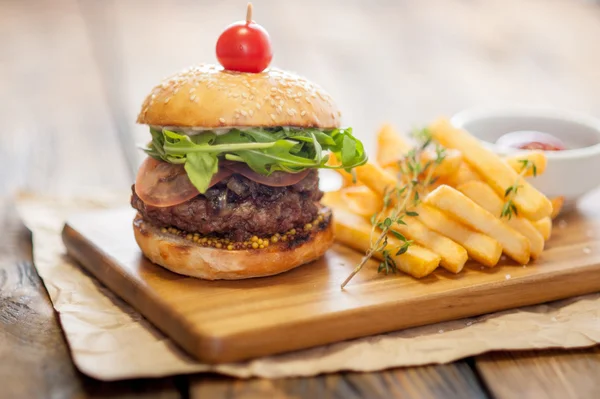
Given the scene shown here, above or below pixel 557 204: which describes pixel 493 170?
above

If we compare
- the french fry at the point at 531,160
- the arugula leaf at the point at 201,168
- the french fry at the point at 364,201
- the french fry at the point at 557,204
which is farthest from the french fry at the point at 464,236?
the arugula leaf at the point at 201,168

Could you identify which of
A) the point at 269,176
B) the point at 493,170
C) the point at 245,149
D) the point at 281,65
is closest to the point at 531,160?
the point at 493,170

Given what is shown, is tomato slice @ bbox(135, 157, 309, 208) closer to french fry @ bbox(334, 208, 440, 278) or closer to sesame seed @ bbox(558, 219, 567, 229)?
french fry @ bbox(334, 208, 440, 278)

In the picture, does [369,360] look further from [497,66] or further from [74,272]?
[497,66]

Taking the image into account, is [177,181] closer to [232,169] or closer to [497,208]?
[232,169]

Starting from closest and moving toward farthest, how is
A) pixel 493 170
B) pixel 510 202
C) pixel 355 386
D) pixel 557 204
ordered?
1. pixel 355 386
2. pixel 510 202
3. pixel 493 170
4. pixel 557 204

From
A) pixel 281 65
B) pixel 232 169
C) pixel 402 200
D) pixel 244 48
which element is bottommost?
pixel 281 65

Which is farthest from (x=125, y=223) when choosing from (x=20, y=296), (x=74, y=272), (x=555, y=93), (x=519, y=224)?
(x=555, y=93)

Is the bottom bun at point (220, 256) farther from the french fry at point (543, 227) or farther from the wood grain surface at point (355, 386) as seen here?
the french fry at point (543, 227)

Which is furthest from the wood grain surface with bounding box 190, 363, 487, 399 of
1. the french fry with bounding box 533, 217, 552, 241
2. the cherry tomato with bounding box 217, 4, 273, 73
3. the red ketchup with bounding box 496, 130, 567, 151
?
the red ketchup with bounding box 496, 130, 567, 151
